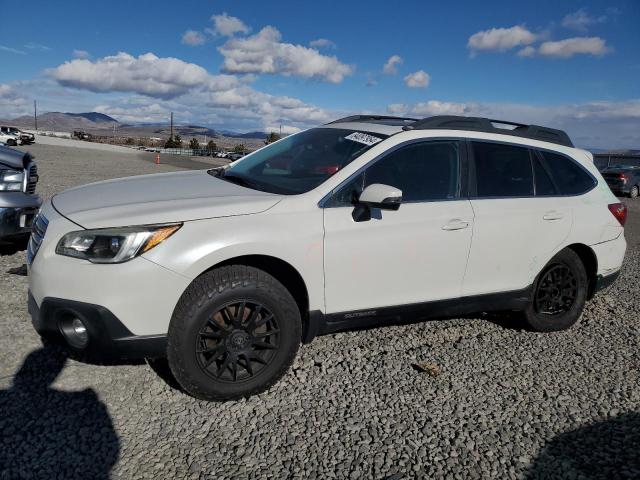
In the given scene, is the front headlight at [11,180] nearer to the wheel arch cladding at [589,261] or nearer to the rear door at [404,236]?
the rear door at [404,236]

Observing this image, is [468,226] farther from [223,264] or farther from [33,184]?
[33,184]

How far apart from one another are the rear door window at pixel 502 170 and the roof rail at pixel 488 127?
142 millimetres

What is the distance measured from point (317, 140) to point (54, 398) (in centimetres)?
254

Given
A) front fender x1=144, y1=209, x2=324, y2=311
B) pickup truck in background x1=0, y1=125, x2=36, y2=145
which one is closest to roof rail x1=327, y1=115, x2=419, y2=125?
front fender x1=144, y1=209, x2=324, y2=311

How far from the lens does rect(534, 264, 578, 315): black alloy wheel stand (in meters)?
4.16

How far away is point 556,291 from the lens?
423 cm

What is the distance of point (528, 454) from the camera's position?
2611 mm

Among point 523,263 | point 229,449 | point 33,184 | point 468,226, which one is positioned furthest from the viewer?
point 33,184

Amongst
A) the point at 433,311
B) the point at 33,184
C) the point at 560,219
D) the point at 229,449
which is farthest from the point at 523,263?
the point at 33,184

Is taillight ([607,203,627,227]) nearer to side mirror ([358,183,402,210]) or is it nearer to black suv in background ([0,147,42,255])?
side mirror ([358,183,402,210])

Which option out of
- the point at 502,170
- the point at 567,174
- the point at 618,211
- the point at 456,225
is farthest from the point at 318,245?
the point at 618,211

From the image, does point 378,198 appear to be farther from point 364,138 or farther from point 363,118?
point 363,118

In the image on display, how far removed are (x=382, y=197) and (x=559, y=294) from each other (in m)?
2.24

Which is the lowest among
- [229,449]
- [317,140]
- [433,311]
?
[229,449]
